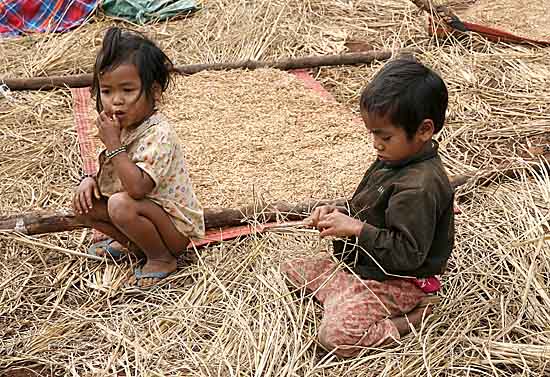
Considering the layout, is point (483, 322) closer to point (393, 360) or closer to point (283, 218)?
point (393, 360)

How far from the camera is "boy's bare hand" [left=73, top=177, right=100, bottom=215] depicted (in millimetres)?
2861

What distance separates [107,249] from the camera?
3117 millimetres

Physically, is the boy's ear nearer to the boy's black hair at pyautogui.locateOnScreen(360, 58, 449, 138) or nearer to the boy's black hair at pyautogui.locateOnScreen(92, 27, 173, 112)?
the boy's black hair at pyautogui.locateOnScreen(360, 58, 449, 138)

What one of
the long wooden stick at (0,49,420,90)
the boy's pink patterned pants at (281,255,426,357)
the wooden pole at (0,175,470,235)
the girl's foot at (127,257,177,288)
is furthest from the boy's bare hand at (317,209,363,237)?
the long wooden stick at (0,49,420,90)

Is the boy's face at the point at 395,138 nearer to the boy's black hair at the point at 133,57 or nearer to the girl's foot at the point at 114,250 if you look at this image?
the boy's black hair at the point at 133,57

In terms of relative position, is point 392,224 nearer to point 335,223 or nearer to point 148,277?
point 335,223

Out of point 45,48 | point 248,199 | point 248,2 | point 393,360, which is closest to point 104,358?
point 393,360

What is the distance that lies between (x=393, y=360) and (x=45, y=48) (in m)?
4.02

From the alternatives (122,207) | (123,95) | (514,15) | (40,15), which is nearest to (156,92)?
(123,95)

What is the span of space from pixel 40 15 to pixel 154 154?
12.7 ft

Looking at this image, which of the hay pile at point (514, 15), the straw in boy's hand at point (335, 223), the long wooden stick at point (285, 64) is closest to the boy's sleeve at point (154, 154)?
the straw in boy's hand at point (335, 223)

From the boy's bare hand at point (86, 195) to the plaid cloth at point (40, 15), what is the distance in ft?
11.5

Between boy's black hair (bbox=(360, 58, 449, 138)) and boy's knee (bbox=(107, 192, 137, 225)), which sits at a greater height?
boy's black hair (bbox=(360, 58, 449, 138))

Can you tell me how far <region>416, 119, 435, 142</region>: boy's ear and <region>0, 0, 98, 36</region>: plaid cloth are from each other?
4358 mm
